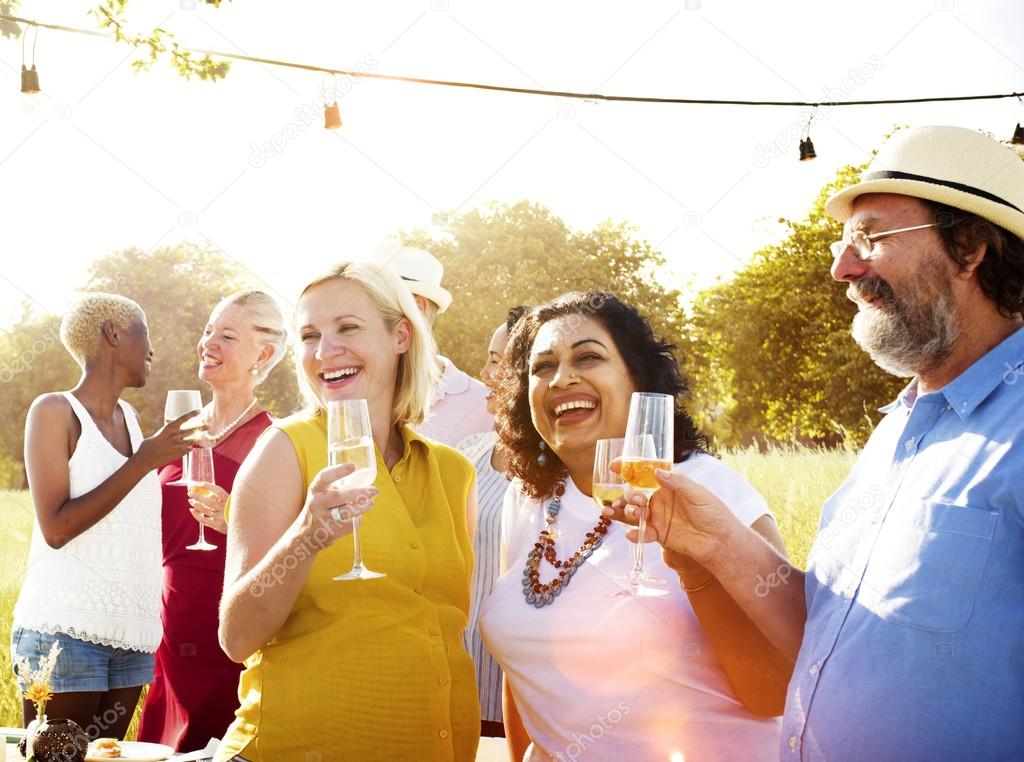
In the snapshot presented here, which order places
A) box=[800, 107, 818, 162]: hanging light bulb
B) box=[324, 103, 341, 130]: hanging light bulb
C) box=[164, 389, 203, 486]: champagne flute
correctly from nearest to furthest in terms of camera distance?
box=[164, 389, 203, 486]: champagne flute < box=[324, 103, 341, 130]: hanging light bulb < box=[800, 107, 818, 162]: hanging light bulb

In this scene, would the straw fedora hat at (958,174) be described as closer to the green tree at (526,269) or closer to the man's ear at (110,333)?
the man's ear at (110,333)

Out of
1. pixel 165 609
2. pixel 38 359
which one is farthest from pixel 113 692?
pixel 38 359

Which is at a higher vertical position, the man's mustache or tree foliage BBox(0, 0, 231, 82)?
tree foliage BBox(0, 0, 231, 82)

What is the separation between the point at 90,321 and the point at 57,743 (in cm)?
201

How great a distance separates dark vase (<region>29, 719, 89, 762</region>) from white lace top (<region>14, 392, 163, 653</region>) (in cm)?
99

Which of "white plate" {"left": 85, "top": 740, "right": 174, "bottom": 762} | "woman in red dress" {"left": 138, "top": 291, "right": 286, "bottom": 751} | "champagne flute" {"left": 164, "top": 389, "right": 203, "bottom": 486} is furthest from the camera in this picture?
"champagne flute" {"left": 164, "top": 389, "right": 203, "bottom": 486}

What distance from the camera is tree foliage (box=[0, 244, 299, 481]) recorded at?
24.1 m

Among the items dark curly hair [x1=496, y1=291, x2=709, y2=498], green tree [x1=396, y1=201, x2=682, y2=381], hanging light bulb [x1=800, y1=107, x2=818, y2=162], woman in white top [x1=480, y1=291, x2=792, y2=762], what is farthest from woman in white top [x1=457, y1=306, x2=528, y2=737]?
green tree [x1=396, y1=201, x2=682, y2=381]

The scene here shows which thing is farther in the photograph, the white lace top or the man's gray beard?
the white lace top

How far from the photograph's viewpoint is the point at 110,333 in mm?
4477

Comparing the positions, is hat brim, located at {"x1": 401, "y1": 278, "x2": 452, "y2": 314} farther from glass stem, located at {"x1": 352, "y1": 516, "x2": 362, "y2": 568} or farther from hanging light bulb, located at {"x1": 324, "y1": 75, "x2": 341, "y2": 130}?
glass stem, located at {"x1": 352, "y1": 516, "x2": 362, "y2": 568}

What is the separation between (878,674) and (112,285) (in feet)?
85.7

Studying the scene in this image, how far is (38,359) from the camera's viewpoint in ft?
81.1

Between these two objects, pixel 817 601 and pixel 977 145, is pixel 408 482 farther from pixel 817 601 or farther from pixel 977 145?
pixel 977 145
